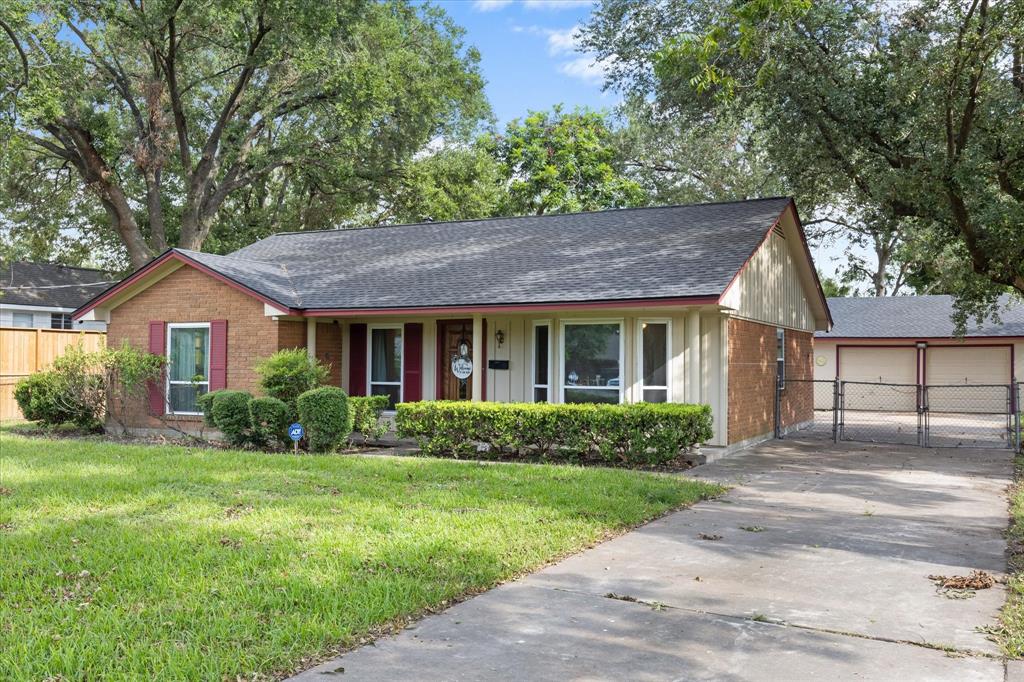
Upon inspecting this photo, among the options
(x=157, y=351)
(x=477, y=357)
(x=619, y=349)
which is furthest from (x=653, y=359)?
(x=157, y=351)

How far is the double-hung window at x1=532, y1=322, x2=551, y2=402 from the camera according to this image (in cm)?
1502

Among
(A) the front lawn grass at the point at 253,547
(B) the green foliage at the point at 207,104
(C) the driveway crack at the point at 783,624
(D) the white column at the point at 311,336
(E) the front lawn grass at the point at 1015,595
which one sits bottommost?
(C) the driveway crack at the point at 783,624

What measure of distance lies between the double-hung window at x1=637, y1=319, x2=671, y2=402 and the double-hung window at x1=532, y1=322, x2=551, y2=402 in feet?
6.07

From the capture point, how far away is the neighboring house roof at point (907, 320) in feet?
90.7

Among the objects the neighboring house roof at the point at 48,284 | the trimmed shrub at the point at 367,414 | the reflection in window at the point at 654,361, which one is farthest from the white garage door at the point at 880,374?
the neighboring house roof at the point at 48,284

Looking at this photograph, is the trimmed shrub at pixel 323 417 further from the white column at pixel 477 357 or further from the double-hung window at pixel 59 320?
the double-hung window at pixel 59 320

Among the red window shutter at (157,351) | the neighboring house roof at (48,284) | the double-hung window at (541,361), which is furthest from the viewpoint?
the neighboring house roof at (48,284)

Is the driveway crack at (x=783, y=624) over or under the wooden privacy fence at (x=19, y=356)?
under

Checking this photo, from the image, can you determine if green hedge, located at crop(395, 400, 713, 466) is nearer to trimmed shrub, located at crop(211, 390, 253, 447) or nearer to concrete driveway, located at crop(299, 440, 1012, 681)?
trimmed shrub, located at crop(211, 390, 253, 447)

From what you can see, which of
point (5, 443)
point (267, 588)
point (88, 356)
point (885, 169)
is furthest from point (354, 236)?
point (267, 588)

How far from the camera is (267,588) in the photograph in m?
5.39

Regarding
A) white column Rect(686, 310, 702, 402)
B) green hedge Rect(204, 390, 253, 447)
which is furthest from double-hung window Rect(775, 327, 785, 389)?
green hedge Rect(204, 390, 253, 447)

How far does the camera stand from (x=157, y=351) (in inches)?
648

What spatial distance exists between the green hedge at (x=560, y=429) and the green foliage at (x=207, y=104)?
12718mm
